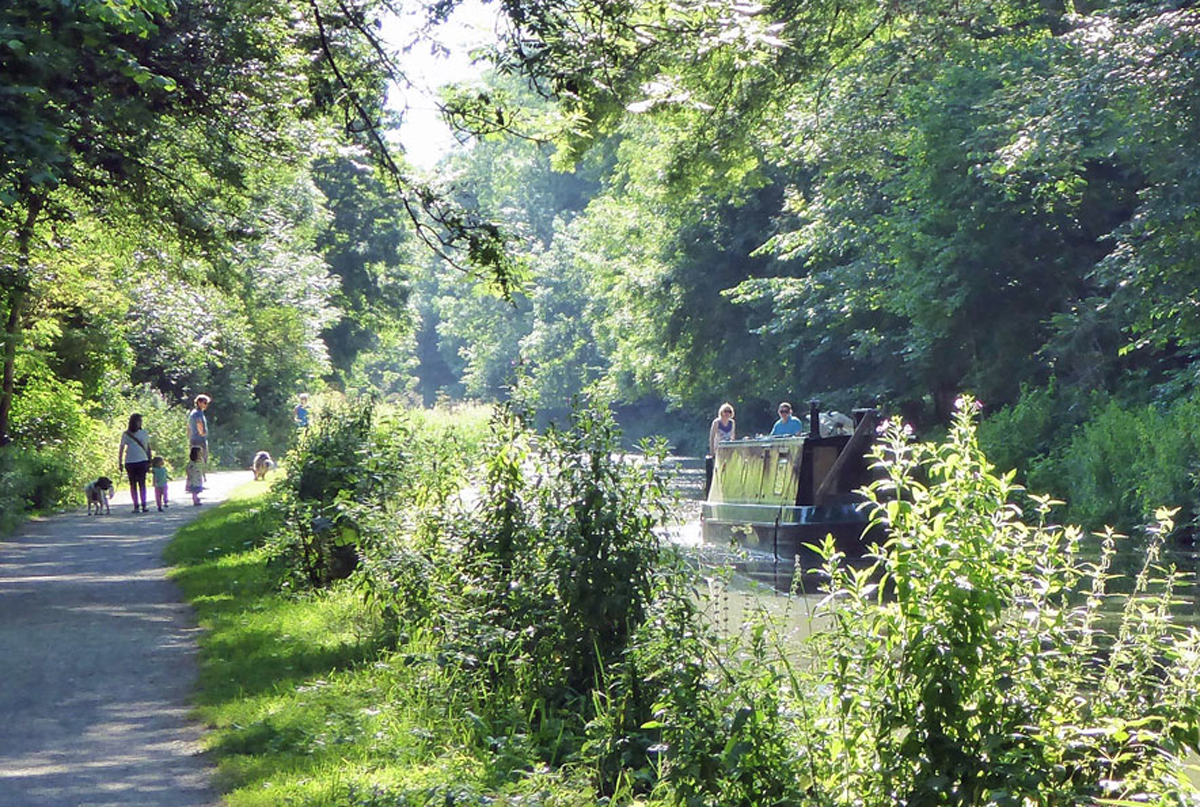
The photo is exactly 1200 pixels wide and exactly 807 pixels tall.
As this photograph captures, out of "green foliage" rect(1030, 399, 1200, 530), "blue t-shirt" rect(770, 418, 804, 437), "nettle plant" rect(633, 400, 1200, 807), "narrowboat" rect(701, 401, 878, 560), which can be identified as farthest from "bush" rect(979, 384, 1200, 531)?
"nettle plant" rect(633, 400, 1200, 807)

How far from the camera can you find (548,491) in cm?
787

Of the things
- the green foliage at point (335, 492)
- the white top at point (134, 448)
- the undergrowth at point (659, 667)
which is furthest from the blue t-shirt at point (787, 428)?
the undergrowth at point (659, 667)

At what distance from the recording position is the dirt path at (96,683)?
6.39m

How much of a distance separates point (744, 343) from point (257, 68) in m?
25.9

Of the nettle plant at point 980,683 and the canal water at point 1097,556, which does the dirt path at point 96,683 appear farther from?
the canal water at point 1097,556

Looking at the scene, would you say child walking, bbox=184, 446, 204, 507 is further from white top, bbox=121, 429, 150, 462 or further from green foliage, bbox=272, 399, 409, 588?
green foliage, bbox=272, 399, 409, 588

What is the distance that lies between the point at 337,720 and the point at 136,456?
14.8m

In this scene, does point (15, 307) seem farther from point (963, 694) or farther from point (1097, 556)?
point (963, 694)

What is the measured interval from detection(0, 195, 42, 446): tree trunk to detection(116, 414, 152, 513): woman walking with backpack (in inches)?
67.4

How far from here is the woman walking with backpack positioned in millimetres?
20812

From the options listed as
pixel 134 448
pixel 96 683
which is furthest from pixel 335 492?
pixel 134 448

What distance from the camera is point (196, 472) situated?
904 inches

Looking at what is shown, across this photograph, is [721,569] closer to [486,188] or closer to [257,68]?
[257,68]

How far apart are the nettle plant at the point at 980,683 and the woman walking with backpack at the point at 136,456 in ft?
55.9
